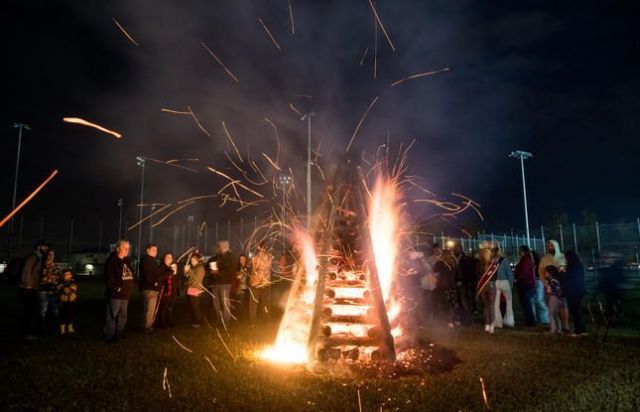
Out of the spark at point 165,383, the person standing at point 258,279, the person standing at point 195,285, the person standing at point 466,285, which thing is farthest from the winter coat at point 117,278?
the person standing at point 466,285

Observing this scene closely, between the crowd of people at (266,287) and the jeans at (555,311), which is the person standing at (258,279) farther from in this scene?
the jeans at (555,311)

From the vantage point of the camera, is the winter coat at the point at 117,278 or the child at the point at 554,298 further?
the child at the point at 554,298

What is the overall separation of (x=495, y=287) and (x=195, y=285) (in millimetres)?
8061

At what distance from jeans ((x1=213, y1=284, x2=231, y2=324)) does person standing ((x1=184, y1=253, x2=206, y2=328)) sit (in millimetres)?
536

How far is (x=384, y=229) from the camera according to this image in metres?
9.80


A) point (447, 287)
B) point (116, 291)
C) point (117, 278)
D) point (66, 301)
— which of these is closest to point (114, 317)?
point (116, 291)

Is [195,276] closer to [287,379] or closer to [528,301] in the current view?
[287,379]

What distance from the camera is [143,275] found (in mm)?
10992

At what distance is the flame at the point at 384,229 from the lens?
9.42m

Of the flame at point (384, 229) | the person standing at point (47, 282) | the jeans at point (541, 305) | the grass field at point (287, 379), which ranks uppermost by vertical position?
the flame at point (384, 229)

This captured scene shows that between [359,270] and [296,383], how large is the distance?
284 cm

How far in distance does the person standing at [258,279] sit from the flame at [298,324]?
151 inches

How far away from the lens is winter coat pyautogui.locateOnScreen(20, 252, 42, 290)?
9938 millimetres

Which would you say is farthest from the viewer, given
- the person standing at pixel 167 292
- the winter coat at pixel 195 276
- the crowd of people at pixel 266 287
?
the winter coat at pixel 195 276
